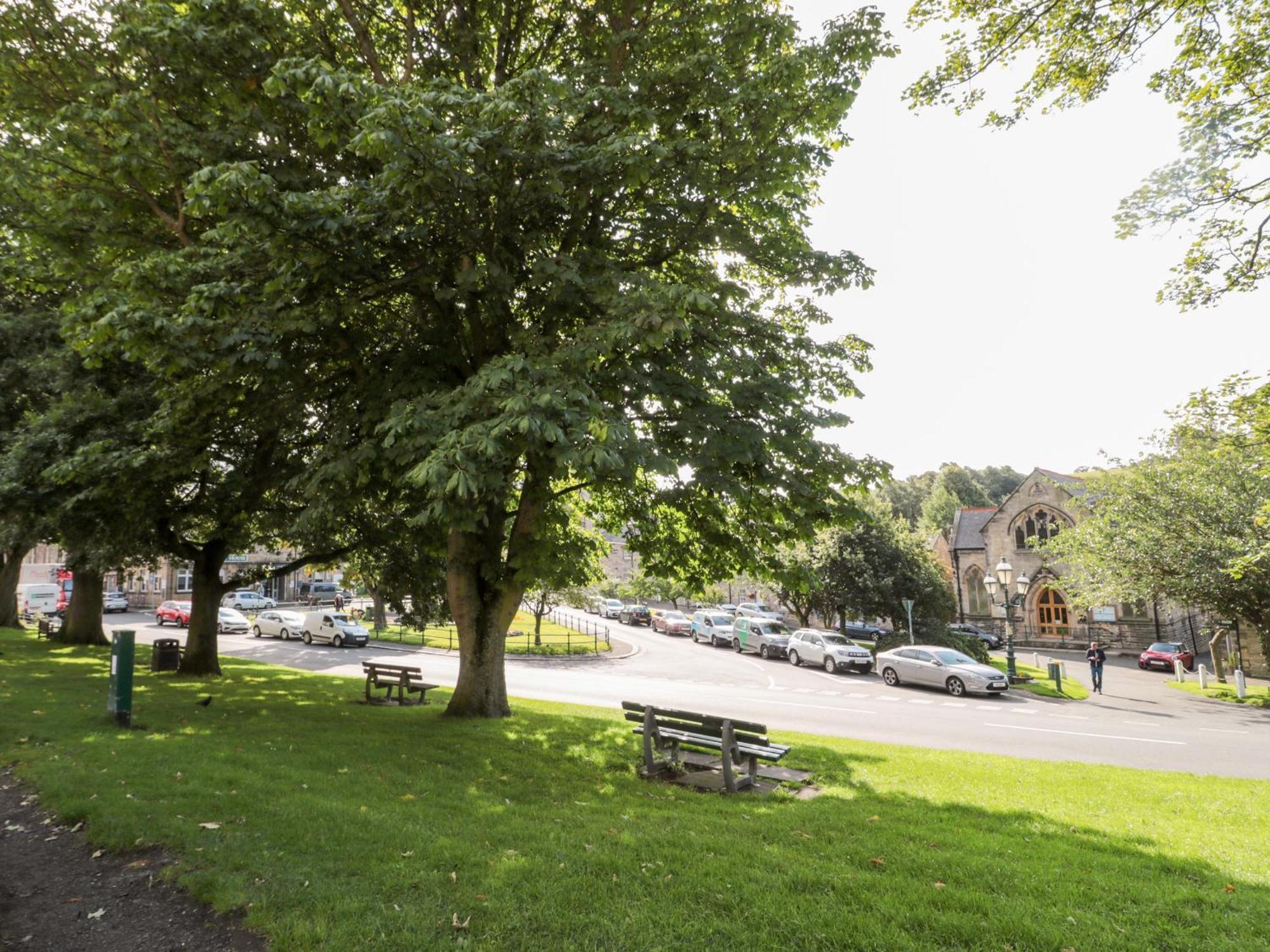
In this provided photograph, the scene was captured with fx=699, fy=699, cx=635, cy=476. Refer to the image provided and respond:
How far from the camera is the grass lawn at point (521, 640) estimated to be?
3472 centimetres

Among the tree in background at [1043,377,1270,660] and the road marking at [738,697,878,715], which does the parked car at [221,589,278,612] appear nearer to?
the road marking at [738,697,878,715]

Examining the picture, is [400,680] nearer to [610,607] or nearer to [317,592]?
[610,607]

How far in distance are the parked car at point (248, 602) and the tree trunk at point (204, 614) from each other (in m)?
40.1

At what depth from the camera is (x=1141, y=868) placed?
5.47 meters

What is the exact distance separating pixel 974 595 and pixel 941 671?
29153mm

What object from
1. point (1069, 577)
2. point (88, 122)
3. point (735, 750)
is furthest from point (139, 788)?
point (1069, 577)

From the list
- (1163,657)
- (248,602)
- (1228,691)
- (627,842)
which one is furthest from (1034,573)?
(248,602)

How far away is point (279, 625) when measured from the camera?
120 ft

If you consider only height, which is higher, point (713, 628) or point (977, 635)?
point (713, 628)

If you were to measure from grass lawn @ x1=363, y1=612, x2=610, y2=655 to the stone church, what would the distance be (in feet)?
88.9

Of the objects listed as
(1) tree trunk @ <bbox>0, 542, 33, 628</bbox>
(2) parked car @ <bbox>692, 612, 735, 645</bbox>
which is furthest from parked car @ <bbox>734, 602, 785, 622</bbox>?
(1) tree trunk @ <bbox>0, 542, 33, 628</bbox>

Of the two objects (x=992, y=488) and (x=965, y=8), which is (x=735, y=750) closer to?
(x=965, y=8)

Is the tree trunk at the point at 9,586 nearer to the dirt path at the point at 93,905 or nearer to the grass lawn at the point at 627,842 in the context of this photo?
the grass lawn at the point at 627,842

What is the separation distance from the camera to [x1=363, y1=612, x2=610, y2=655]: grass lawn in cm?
3472
